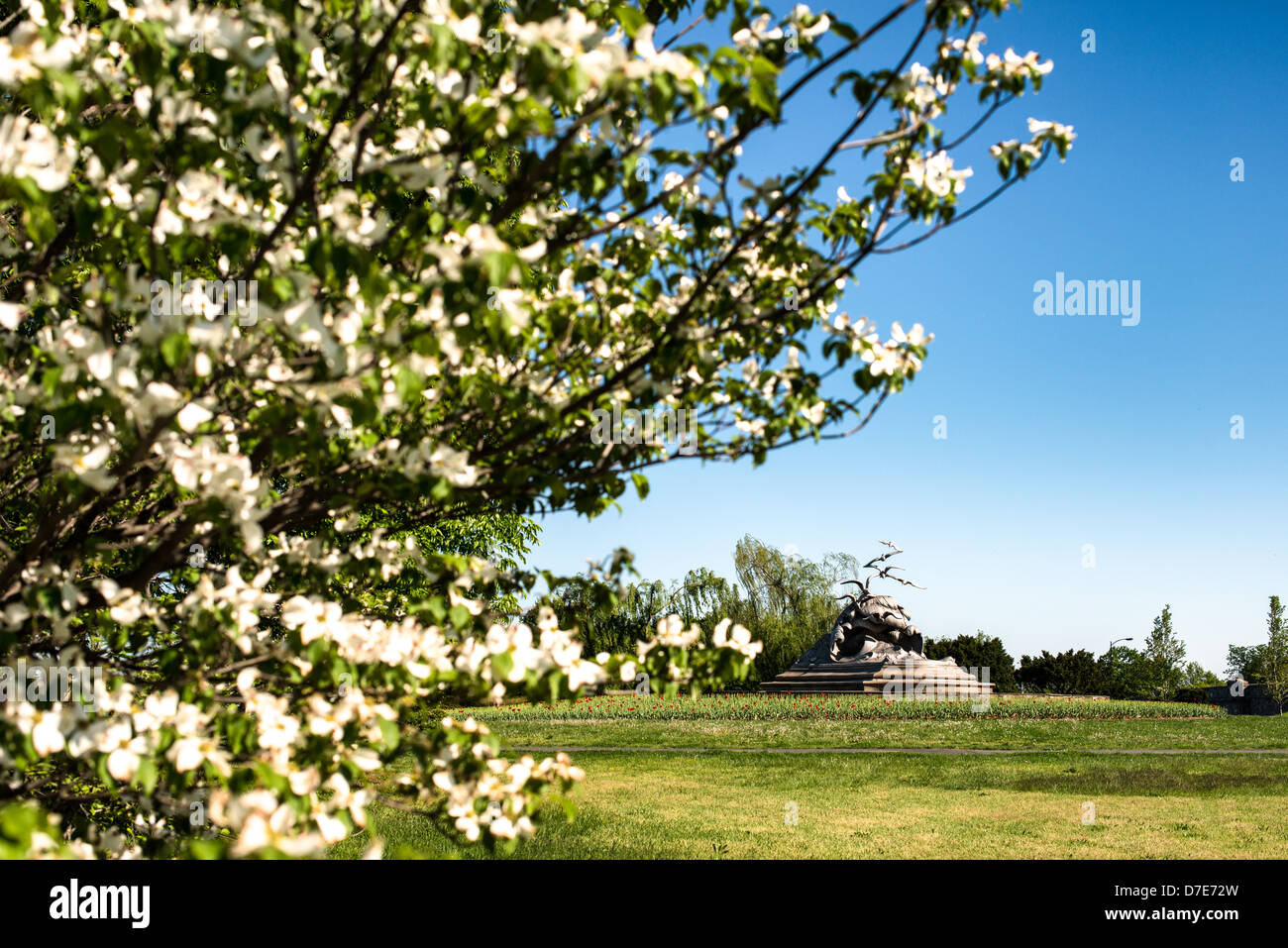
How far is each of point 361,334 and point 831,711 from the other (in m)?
23.7

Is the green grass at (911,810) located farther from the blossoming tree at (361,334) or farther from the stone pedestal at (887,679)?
the stone pedestal at (887,679)

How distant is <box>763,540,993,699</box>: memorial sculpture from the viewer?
99.2ft

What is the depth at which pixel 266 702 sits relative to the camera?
8.20 ft

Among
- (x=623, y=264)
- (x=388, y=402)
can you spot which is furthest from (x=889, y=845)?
(x=388, y=402)

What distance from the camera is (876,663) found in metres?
31.9

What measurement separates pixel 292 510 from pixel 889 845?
743cm

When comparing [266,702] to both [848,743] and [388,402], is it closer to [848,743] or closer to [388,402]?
[388,402]

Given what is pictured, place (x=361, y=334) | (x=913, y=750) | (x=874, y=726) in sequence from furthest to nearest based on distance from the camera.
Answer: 1. (x=874, y=726)
2. (x=913, y=750)
3. (x=361, y=334)

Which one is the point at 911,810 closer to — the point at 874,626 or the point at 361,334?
the point at 361,334

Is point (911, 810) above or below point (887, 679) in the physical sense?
above

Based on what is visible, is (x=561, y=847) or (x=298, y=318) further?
(x=561, y=847)

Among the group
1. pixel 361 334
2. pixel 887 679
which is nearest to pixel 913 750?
pixel 887 679

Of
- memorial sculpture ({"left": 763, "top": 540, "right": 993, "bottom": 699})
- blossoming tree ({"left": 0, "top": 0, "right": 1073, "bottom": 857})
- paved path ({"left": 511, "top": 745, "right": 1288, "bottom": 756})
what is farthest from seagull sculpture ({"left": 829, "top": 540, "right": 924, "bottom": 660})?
blossoming tree ({"left": 0, "top": 0, "right": 1073, "bottom": 857})
